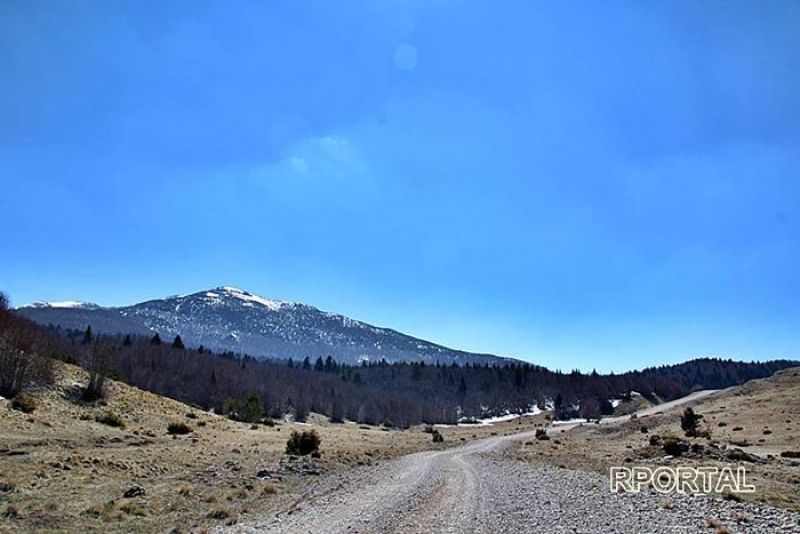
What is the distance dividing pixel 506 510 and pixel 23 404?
39.1m

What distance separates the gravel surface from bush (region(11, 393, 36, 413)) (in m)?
28.5

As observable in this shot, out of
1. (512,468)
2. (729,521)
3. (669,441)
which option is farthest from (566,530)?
(669,441)

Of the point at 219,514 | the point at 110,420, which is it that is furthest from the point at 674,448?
the point at 110,420

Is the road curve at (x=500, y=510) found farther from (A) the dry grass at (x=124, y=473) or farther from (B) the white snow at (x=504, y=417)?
(B) the white snow at (x=504, y=417)

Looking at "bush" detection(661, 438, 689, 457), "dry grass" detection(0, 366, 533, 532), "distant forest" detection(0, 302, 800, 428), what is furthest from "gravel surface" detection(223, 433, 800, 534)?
"distant forest" detection(0, 302, 800, 428)

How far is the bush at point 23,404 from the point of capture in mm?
38500

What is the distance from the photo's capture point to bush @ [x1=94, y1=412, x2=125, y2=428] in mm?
42469

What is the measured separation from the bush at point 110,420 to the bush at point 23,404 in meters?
4.83

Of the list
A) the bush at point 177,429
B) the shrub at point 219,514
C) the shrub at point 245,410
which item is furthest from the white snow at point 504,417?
the shrub at point 219,514

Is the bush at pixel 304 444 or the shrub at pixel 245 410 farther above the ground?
the bush at pixel 304 444

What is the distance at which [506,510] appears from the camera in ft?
53.4

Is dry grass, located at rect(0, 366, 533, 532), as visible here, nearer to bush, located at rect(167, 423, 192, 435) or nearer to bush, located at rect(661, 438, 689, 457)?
bush, located at rect(167, 423, 192, 435)

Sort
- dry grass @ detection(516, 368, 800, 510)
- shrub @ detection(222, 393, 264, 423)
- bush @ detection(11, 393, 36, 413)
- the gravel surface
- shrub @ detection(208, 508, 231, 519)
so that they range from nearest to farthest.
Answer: the gravel surface → shrub @ detection(208, 508, 231, 519) → dry grass @ detection(516, 368, 800, 510) → bush @ detection(11, 393, 36, 413) → shrub @ detection(222, 393, 264, 423)

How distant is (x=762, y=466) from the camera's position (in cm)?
2661
